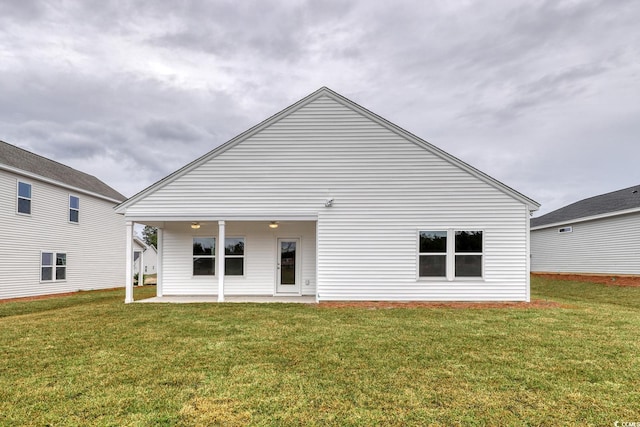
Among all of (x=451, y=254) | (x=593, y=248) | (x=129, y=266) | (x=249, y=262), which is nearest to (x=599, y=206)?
(x=593, y=248)

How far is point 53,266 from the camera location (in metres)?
15.8

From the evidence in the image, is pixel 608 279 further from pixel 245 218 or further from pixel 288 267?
pixel 245 218

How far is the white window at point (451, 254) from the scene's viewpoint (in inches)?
416

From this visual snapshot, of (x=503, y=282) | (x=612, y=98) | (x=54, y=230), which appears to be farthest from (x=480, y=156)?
Answer: (x=54, y=230)

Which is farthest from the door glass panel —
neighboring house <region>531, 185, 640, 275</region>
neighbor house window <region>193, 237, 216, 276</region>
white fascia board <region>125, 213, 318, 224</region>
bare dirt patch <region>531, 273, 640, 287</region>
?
neighboring house <region>531, 185, 640, 275</region>

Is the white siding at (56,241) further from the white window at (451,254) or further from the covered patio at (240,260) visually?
the white window at (451,254)

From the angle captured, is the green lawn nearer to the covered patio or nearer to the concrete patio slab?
the concrete patio slab

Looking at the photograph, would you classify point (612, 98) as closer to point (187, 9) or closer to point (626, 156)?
point (626, 156)

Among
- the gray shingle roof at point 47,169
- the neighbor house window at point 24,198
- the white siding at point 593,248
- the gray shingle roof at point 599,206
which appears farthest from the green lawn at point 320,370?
the gray shingle roof at point 599,206

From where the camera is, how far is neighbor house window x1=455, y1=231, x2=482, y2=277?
416 inches

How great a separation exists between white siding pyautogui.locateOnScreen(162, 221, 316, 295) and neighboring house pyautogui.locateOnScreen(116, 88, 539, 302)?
1.33 m

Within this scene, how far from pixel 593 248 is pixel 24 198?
30.7m

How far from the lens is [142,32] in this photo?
48.8ft

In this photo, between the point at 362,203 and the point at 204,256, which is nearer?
the point at 362,203
